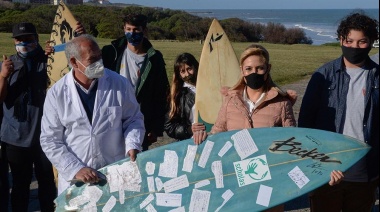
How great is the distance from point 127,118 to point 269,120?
1027 mm

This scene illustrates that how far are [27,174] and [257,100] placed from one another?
2.39 meters

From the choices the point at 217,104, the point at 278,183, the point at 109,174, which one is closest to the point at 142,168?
the point at 109,174

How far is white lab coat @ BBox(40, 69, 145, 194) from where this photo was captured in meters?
3.91

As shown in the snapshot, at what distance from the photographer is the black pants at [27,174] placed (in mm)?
5004

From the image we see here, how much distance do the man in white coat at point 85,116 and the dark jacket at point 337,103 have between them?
4.03ft

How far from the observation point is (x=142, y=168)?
4.22 m

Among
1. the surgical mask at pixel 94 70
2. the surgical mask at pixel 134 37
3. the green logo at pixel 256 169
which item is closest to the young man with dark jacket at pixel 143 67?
the surgical mask at pixel 134 37

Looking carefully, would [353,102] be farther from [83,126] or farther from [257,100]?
[83,126]

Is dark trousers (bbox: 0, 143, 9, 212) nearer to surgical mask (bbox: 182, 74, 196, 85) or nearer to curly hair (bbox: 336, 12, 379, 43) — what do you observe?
surgical mask (bbox: 182, 74, 196, 85)

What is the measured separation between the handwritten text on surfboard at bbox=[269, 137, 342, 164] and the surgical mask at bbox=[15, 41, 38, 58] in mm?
2362

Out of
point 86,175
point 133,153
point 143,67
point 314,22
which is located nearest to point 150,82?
point 143,67

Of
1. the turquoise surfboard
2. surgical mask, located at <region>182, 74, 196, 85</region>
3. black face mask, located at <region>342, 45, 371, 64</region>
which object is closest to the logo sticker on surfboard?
the turquoise surfboard

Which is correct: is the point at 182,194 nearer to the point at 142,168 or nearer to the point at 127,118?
the point at 142,168

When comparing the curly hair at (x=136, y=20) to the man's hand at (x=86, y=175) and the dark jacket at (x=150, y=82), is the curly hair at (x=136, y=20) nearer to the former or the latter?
the dark jacket at (x=150, y=82)
